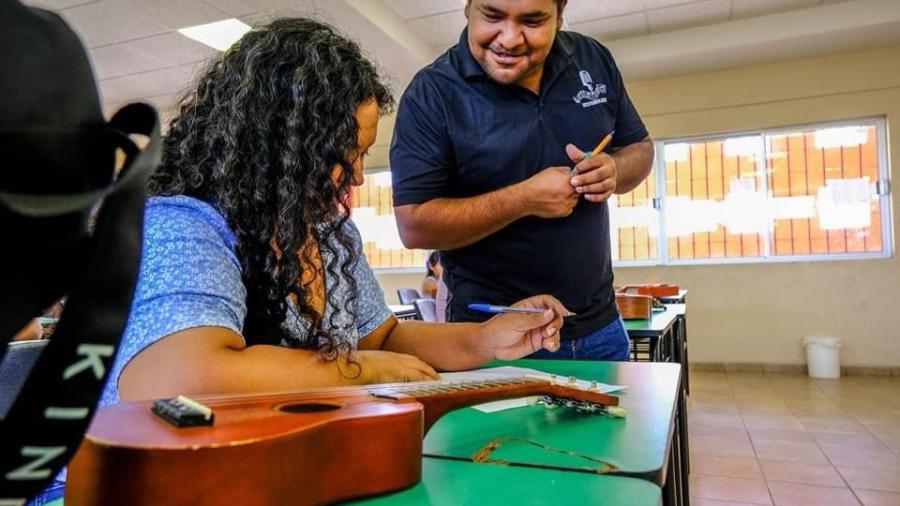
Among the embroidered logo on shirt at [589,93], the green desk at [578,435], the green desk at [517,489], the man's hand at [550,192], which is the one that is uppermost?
the embroidered logo on shirt at [589,93]

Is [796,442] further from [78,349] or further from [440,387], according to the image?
[78,349]

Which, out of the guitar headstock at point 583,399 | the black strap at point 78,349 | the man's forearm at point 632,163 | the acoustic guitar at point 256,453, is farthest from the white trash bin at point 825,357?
the black strap at point 78,349

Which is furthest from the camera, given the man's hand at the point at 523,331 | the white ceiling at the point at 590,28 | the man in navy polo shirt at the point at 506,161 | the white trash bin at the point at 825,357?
the white trash bin at the point at 825,357

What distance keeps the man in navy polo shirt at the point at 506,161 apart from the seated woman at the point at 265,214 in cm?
32

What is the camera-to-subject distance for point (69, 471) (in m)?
0.43

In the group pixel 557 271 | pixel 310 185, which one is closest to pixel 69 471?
pixel 310 185

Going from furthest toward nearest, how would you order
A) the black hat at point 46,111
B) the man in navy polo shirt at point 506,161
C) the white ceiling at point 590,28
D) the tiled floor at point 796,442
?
the white ceiling at point 590,28 < the tiled floor at point 796,442 < the man in navy polo shirt at point 506,161 < the black hat at point 46,111

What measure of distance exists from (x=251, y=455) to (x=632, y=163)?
4.09 ft

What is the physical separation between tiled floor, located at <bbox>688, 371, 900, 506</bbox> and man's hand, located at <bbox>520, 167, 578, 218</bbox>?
1617 mm

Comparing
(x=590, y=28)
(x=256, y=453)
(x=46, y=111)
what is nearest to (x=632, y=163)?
(x=256, y=453)

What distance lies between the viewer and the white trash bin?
4656 millimetres

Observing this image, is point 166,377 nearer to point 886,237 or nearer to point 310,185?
point 310,185

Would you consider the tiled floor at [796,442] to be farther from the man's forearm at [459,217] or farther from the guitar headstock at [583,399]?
the guitar headstock at [583,399]

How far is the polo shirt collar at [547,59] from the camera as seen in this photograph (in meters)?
1.39
